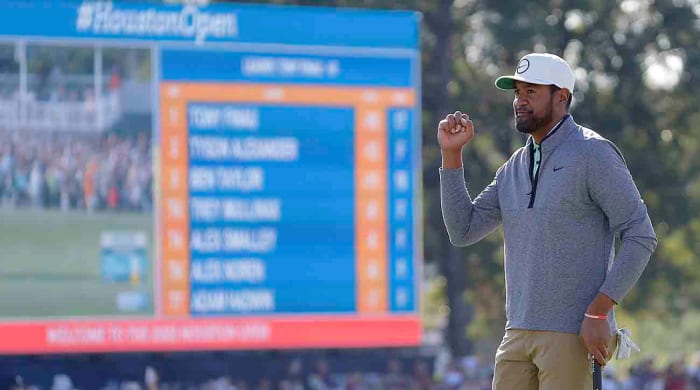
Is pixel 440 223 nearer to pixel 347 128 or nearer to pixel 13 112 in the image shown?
pixel 347 128

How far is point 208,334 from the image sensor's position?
1252cm

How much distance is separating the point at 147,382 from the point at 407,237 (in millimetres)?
A: 2650

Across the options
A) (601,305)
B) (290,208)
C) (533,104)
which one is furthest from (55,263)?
(601,305)

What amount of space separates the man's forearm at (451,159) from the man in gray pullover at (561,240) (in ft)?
0.60

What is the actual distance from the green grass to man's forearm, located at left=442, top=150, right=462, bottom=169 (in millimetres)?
8055

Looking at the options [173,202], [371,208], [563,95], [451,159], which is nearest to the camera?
[563,95]

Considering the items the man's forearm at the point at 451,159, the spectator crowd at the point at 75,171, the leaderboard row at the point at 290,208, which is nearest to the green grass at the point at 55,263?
the spectator crowd at the point at 75,171

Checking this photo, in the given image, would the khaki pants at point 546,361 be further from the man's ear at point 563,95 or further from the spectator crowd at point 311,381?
the spectator crowd at point 311,381

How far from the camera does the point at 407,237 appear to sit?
42.6ft

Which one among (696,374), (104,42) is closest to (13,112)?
(104,42)

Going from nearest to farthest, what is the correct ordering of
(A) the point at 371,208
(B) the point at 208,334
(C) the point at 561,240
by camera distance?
(C) the point at 561,240 → (B) the point at 208,334 → (A) the point at 371,208

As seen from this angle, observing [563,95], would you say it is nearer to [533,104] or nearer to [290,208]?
[533,104]

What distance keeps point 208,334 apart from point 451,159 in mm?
8338

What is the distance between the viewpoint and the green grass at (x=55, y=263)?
1204cm
